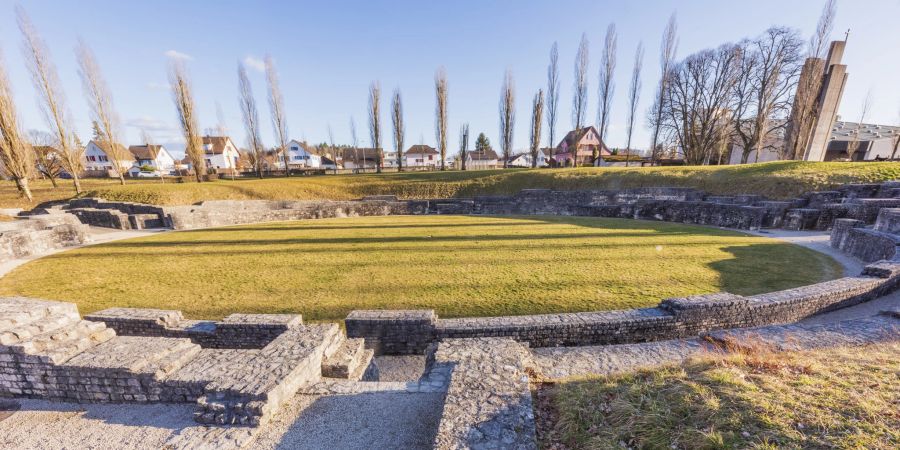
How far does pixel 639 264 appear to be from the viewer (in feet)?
34.7

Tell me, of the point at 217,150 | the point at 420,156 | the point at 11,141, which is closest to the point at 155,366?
the point at 11,141

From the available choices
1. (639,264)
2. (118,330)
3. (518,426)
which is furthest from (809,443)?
(118,330)

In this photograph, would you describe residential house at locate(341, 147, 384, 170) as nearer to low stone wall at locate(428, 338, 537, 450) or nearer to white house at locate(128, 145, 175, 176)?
white house at locate(128, 145, 175, 176)

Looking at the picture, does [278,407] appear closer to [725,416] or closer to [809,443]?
[725,416]

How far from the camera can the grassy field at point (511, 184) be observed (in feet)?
64.8

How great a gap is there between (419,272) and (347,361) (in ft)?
17.1

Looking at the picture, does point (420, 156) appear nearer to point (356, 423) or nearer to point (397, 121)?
point (397, 121)

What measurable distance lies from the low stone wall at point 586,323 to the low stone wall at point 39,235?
57.2 feet

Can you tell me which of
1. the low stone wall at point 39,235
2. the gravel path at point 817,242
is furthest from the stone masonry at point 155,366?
the gravel path at point 817,242

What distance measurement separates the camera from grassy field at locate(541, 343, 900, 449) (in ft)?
8.86

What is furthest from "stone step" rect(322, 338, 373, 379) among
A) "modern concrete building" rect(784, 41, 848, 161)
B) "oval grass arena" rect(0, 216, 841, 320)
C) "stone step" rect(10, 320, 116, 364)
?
"modern concrete building" rect(784, 41, 848, 161)

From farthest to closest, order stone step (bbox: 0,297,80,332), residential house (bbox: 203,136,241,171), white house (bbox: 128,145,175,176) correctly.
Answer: residential house (bbox: 203,136,241,171) < white house (bbox: 128,145,175,176) < stone step (bbox: 0,297,80,332)

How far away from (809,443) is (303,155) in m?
83.5

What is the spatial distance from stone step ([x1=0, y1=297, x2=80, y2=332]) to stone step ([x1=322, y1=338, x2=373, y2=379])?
4.80 meters
